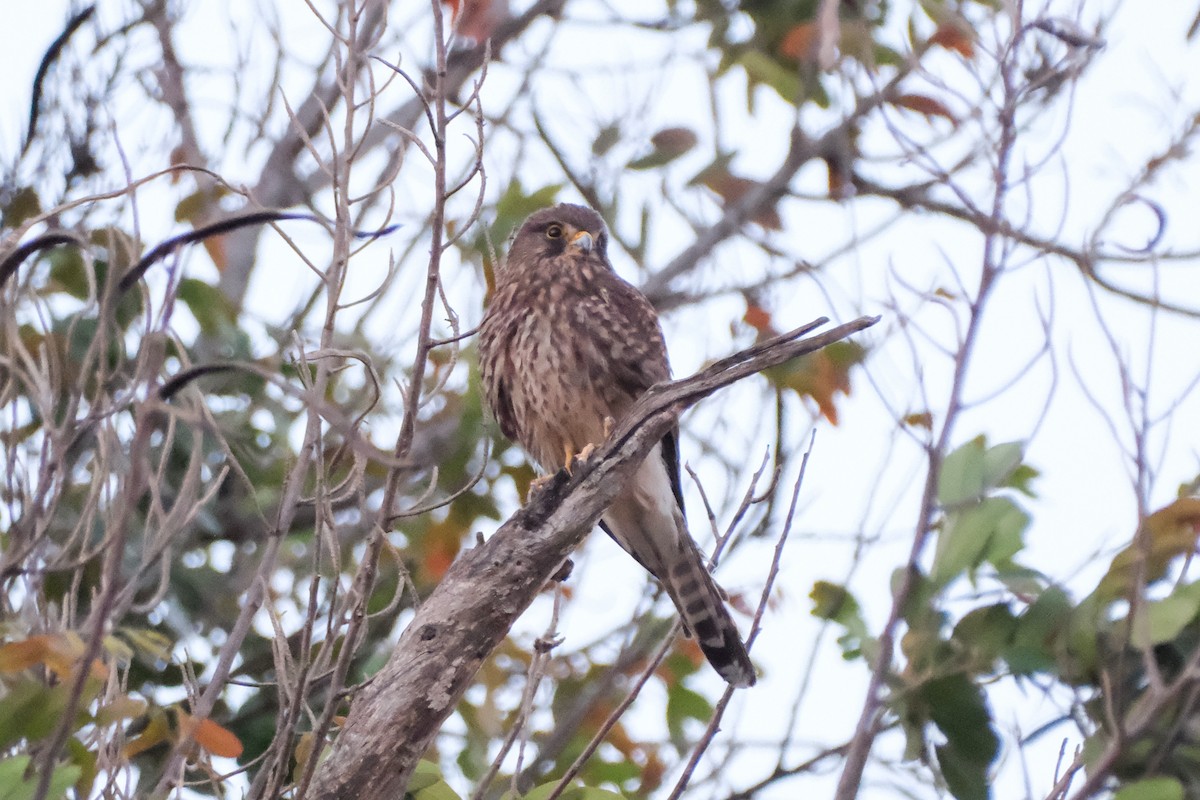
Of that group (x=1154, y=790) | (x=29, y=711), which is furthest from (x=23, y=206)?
(x=1154, y=790)

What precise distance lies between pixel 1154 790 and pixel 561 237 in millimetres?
2449

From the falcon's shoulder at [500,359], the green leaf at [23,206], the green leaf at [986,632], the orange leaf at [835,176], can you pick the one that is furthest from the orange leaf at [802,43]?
the green leaf at [986,632]

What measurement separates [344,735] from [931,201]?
11.6 ft

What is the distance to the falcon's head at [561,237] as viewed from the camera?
3.97 m

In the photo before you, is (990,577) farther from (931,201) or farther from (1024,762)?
(931,201)

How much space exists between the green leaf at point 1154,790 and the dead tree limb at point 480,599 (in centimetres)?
87

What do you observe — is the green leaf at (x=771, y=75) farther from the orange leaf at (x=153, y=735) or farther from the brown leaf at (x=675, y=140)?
the orange leaf at (x=153, y=735)

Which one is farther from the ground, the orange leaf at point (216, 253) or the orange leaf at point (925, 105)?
the orange leaf at point (925, 105)

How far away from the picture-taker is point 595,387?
3553 millimetres

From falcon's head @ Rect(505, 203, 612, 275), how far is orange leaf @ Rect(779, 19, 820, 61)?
102 centimetres

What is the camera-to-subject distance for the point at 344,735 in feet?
7.09

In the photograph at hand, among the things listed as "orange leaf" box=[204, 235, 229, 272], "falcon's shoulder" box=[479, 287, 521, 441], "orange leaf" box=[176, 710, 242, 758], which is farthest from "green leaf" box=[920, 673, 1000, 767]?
"orange leaf" box=[204, 235, 229, 272]

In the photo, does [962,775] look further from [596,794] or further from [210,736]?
[210,736]

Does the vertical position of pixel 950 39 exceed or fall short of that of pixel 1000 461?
it exceeds it
